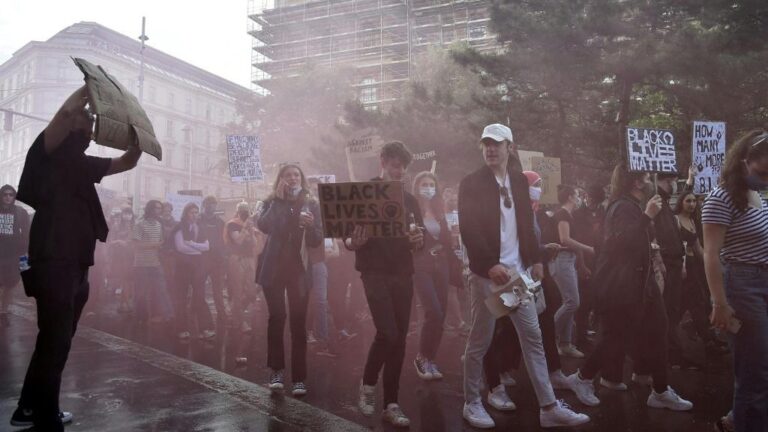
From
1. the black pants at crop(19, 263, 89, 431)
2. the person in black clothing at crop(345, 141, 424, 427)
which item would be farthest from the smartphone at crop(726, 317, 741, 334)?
the black pants at crop(19, 263, 89, 431)

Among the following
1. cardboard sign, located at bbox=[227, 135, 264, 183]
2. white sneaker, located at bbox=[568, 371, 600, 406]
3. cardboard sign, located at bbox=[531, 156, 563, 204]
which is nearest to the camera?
white sneaker, located at bbox=[568, 371, 600, 406]

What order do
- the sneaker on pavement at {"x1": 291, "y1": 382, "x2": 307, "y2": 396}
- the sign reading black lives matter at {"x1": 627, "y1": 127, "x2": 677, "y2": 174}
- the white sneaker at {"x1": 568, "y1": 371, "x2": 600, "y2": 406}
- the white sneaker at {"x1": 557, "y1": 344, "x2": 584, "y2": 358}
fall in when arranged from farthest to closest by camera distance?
the white sneaker at {"x1": 557, "y1": 344, "x2": 584, "y2": 358}
the sign reading black lives matter at {"x1": 627, "y1": 127, "x2": 677, "y2": 174}
the sneaker on pavement at {"x1": 291, "y1": 382, "x2": 307, "y2": 396}
the white sneaker at {"x1": 568, "y1": 371, "x2": 600, "y2": 406}

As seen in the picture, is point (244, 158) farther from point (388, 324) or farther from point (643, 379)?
point (643, 379)

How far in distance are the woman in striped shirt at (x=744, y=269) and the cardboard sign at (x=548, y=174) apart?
22.2 ft

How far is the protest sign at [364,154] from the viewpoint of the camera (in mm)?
9727

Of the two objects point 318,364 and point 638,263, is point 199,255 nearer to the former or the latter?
point 318,364

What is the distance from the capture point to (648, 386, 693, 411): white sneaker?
14.8ft

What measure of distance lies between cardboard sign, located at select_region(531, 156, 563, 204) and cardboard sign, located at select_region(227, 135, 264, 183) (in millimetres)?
5611

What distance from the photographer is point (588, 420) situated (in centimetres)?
410

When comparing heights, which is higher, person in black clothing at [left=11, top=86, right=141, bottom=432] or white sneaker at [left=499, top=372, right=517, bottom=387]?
person in black clothing at [left=11, top=86, right=141, bottom=432]

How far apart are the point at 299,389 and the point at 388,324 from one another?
3.94 ft

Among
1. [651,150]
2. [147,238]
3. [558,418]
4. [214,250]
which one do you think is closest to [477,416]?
[558,418]

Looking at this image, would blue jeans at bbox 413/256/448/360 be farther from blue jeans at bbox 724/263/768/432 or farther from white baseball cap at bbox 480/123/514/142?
blue jeans at bbox 724/263/768/432

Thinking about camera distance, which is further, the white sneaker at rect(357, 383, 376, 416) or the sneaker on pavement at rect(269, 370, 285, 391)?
the sneaker on pavement at rect(269, 370, 285, 391)
